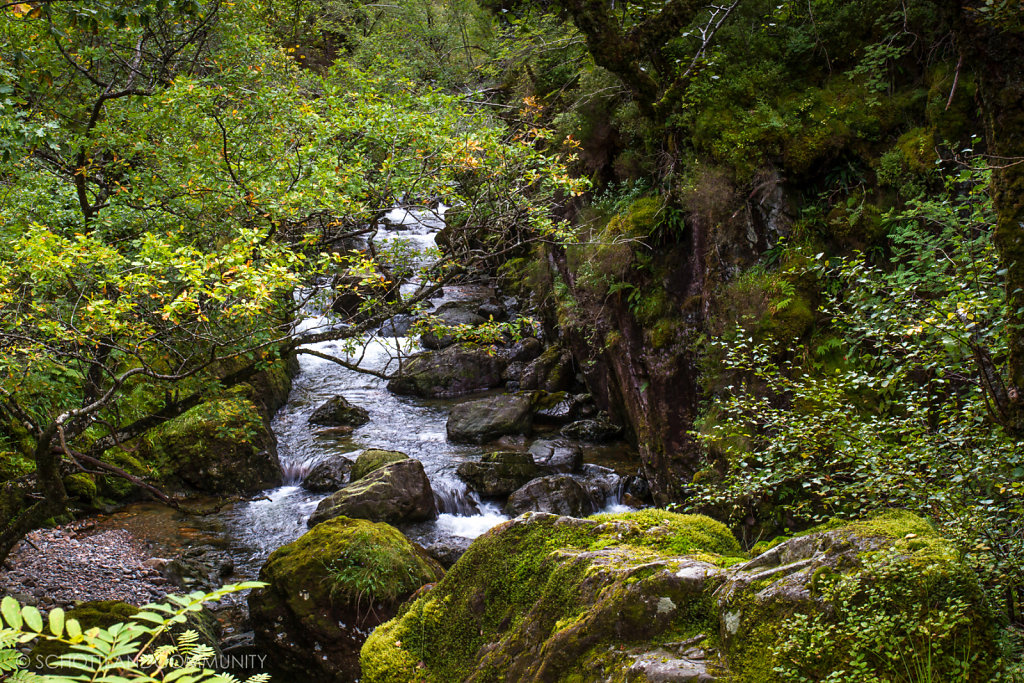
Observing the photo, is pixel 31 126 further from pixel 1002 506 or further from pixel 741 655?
pixel 1002 506

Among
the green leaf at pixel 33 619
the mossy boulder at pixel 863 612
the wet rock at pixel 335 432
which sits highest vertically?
the green leaf at pixel 33 619

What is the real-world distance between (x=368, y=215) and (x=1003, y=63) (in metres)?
6.13

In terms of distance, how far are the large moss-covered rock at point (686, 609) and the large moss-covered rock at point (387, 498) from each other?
5.59 m

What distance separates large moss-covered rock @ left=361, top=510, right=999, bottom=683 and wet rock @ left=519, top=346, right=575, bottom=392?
11446mm

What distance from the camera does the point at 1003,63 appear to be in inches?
137

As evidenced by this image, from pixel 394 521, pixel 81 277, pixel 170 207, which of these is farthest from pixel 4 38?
pixel 394 521

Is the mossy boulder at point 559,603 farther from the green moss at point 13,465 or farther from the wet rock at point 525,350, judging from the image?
the wet rock at point 525,350

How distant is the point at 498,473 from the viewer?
1105 centimetres

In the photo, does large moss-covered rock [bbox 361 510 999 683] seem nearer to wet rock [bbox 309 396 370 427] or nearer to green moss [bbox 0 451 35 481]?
green moss [bbox 0 451 35 481]

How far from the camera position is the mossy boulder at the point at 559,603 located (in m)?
2.75

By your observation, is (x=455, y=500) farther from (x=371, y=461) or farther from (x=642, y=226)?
(x=642, y=226)

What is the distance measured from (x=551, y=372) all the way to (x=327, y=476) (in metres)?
6.70

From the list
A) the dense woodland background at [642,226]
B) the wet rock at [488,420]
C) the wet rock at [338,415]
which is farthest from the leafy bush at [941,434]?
the wet rock at [338,415]

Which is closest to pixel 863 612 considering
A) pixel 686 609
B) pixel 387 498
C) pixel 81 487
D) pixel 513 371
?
pixel 686 609
